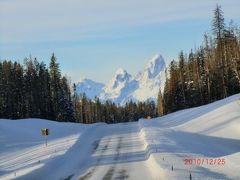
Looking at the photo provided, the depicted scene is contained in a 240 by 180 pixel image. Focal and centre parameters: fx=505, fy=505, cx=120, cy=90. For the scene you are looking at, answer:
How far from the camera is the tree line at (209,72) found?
77938mm

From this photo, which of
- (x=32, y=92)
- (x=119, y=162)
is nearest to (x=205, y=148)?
(x=119, y=162)

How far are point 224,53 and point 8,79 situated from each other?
135 ft

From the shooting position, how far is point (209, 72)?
87.7m

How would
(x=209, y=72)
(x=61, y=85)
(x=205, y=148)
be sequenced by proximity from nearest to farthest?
(x=205, y=148)
(x=209, y=72)
(x=61, y=85)

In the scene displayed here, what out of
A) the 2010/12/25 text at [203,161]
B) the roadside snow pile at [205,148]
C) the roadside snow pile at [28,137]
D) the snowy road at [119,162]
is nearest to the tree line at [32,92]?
the roadside snow pile at [28,137]

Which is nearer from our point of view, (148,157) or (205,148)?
(148,157)

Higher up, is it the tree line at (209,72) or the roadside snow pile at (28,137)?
the tree line at (209,72)

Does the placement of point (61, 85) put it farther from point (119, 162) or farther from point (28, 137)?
point (119, 162)

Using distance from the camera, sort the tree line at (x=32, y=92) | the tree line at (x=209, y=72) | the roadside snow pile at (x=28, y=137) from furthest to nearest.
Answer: the tree line at (x=32, y=92) → the tree line at (x=209, y=72) → the roadside snow pile at (x=28, y=137)

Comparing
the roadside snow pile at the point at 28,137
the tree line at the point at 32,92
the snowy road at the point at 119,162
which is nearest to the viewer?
the snowy road at the point at 119,162

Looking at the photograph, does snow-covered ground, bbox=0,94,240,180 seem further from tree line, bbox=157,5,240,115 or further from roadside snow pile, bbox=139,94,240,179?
tree line, bbox=157,5,240,115

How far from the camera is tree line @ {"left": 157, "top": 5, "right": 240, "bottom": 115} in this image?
7794 centimetres

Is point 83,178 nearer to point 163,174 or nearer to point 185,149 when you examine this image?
point 163,174

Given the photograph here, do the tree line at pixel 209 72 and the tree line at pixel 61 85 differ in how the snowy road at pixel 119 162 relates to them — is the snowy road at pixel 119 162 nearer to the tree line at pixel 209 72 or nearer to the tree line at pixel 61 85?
the tree line at pixel 209 72
